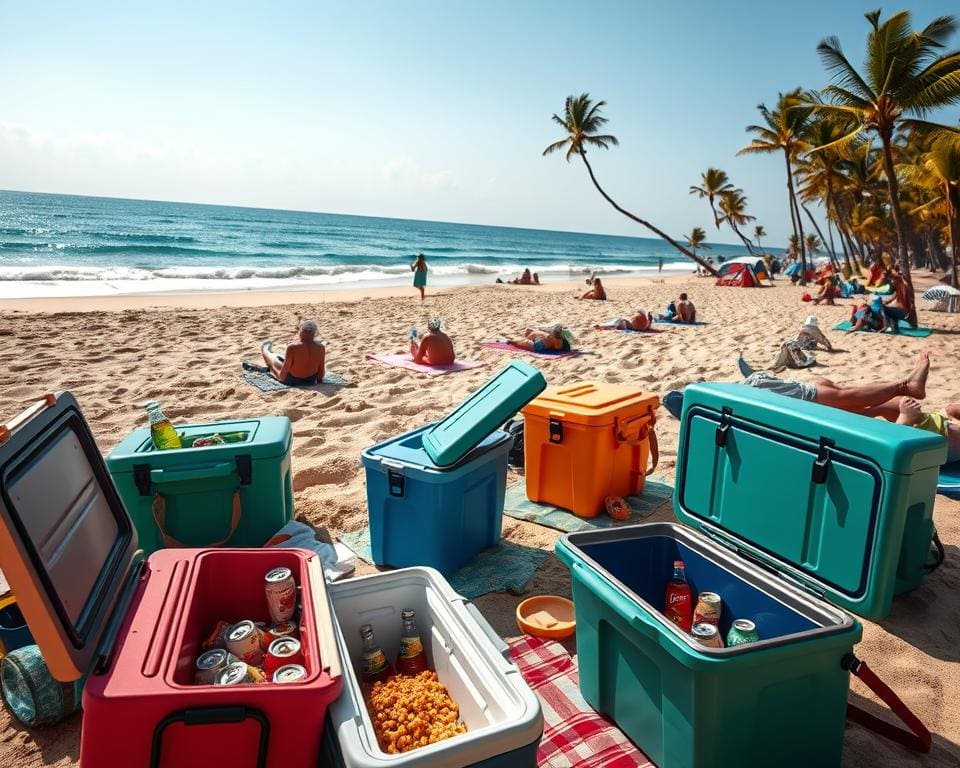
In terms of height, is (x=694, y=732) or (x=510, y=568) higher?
(x=694, y=732)

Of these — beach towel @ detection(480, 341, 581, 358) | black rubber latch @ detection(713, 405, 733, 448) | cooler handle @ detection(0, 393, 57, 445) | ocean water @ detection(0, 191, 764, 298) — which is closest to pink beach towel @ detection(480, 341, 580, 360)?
beach towel @ detection(480, 341, 581, 358)

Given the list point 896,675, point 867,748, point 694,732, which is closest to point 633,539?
point 694,732

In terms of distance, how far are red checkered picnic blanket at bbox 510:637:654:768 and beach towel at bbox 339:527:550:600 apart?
437 mm

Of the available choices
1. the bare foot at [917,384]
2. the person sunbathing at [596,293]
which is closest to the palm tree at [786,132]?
the person sunbathing at [596,293]

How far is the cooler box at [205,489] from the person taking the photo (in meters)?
2.66

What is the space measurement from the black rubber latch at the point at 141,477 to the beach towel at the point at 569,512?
1815 millimetres

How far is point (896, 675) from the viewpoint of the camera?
2275 mm

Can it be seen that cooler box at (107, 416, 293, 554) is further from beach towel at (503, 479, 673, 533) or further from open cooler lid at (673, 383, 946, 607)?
open cooler lid at (673, 383, 946, 607)

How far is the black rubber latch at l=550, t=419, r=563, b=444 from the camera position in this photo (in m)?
3.39

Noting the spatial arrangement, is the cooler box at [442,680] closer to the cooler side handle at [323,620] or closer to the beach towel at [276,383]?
the cooler side handle at [323,620]

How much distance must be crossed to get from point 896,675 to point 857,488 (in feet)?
2.54

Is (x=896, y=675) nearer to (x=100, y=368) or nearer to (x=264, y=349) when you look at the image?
(x=264, y=349)

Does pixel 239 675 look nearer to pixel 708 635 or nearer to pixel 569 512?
→ pixel 708 635

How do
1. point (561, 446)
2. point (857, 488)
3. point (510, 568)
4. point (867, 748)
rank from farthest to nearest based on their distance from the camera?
point (561, 446), point (510, 568), point (857, 488), point (867, 748)
